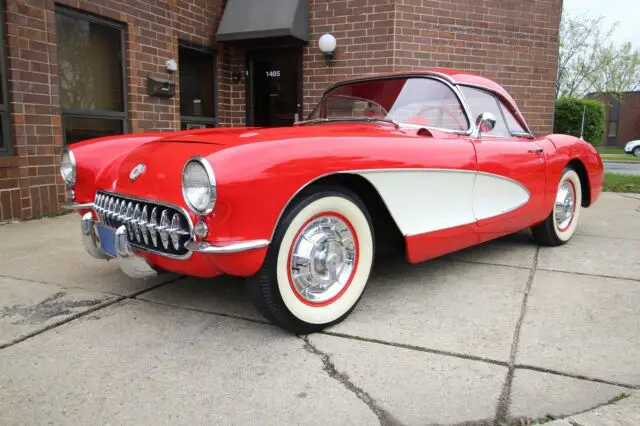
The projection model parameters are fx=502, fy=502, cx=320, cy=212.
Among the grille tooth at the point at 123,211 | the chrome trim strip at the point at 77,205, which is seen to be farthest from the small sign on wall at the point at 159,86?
the grille tooth at the point at 123,211

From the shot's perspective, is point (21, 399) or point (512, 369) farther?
point (512, 369)

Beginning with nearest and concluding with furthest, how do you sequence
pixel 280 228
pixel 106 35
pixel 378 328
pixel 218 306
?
pixel 280 228 → pixel 378 328 → pixel 218 306 → pixel 106 35

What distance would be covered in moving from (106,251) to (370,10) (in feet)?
20.7

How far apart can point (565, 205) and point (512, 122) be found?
1055mm

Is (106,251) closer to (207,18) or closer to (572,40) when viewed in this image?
(207,18)

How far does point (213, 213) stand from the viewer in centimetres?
204

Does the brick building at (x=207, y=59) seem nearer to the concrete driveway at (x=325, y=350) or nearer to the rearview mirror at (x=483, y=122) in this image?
the concrete driveway at (x=325, y=350)

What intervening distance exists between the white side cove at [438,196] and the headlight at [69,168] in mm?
1726

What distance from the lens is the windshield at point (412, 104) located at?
130 inches

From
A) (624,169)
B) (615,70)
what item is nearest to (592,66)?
(615,70)

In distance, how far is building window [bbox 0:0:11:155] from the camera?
5000mm

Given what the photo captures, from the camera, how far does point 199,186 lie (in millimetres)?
2062

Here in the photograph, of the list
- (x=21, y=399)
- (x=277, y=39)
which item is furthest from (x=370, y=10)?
(x=21, y=399)

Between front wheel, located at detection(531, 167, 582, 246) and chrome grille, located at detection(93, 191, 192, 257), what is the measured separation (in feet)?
10.4
